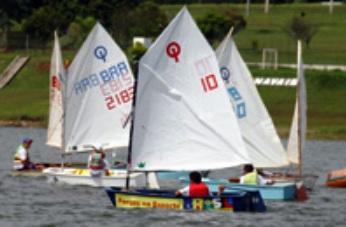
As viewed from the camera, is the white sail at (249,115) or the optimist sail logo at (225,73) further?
the white sail at (249,115)

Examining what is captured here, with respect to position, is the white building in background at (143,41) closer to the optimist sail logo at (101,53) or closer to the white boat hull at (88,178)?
the optimist sail logo at (101,53)

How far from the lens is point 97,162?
2186 inches

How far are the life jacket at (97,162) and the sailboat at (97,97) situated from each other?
4216 mm

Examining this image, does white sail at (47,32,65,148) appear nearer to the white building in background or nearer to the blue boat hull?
the blue boat hull

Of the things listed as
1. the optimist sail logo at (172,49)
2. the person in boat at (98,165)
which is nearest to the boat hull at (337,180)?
the person in boat at (98,165)

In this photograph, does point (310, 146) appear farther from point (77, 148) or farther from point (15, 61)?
point (15, 61)

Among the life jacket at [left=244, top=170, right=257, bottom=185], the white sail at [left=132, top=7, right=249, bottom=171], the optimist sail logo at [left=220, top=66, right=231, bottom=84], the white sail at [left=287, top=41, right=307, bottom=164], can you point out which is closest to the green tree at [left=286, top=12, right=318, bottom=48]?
the optimist sail logo at [left=220, top=66, right=231, bottom=84]

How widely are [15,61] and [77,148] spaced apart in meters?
55.5

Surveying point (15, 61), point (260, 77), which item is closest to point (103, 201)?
point (260, 77)

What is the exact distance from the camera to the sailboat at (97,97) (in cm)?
6012

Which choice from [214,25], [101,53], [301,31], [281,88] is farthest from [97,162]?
[301,31]

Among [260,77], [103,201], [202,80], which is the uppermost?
[260,77]

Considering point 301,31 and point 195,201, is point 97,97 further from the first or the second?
point 301,31

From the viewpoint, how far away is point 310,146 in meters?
85.2
